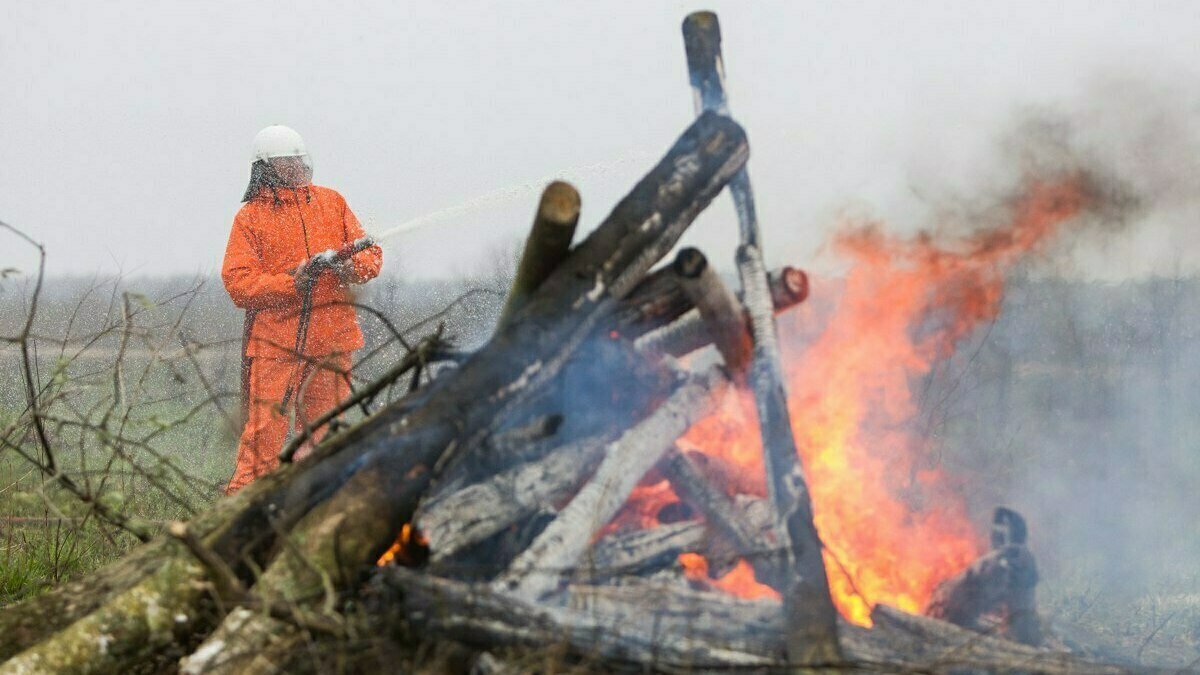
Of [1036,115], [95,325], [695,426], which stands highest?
[95,325]

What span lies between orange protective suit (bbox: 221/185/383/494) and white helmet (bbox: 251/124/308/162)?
25 centimetres

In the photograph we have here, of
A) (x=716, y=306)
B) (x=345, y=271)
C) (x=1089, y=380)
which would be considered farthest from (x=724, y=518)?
(x=1089, y=380)

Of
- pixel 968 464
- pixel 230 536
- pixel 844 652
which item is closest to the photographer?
pixel 844 652

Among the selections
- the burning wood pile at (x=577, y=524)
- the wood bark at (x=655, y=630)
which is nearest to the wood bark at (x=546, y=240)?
the burning wood pile at (x=577, y=524)

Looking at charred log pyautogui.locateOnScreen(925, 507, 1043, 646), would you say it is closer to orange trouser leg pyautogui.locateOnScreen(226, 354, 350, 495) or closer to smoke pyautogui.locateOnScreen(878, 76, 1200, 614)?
smoke pyautogui.locateOnScreen(878, 76, 1200, 614)

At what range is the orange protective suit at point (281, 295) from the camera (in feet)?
20.6

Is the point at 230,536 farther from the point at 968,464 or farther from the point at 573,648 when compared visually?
the point at 968,464

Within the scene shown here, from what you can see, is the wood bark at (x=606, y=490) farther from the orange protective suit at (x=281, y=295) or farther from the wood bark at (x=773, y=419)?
the orange protective suit at (x=281, y=295)

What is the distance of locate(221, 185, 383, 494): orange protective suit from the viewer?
6.29 metres

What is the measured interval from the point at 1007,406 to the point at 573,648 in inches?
260

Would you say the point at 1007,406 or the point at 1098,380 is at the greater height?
the point at 1098,380

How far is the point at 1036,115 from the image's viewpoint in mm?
5719

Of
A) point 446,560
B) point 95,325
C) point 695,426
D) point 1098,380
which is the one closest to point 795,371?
point 695,426

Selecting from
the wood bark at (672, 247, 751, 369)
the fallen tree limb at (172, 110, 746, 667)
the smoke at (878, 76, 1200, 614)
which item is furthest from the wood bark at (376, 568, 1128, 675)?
the smoke at (878, 76, 1200, 614)
